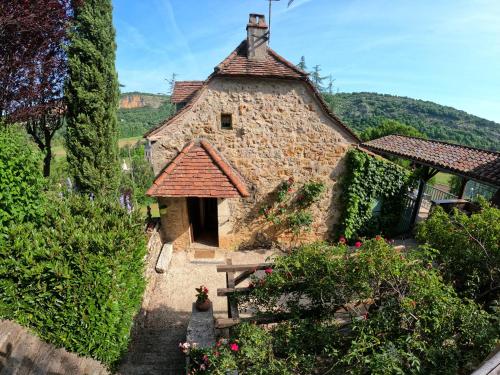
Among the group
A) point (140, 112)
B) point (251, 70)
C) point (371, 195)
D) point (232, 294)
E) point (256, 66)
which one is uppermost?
point (140, 112)

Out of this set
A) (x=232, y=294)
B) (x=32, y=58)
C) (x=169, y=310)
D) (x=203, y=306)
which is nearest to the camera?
(x=232, y=294)

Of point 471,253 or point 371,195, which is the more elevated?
point 471,253

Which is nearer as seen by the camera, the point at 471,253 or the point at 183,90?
the point at 471,253

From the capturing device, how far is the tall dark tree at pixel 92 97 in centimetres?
846

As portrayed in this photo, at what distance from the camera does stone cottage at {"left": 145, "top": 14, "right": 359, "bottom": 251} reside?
8062mm

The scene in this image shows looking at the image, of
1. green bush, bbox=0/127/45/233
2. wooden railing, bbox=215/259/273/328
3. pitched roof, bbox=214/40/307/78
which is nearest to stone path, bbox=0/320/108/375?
green bush, bbox=0/127/45/233

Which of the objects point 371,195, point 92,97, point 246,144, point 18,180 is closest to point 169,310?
point 18,180

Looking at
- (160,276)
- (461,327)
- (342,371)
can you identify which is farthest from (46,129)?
(461,327)

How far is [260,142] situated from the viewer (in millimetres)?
8750

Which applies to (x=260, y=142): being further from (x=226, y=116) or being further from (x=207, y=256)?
(x=207, y=256)

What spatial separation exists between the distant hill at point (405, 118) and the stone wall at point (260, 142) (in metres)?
43.1

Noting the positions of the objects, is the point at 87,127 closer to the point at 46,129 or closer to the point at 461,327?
the point at 46,129

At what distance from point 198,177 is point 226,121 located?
2.09 m

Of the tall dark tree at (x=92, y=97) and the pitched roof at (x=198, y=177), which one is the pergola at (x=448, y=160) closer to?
the pitched roof at (x=198, y=177)
